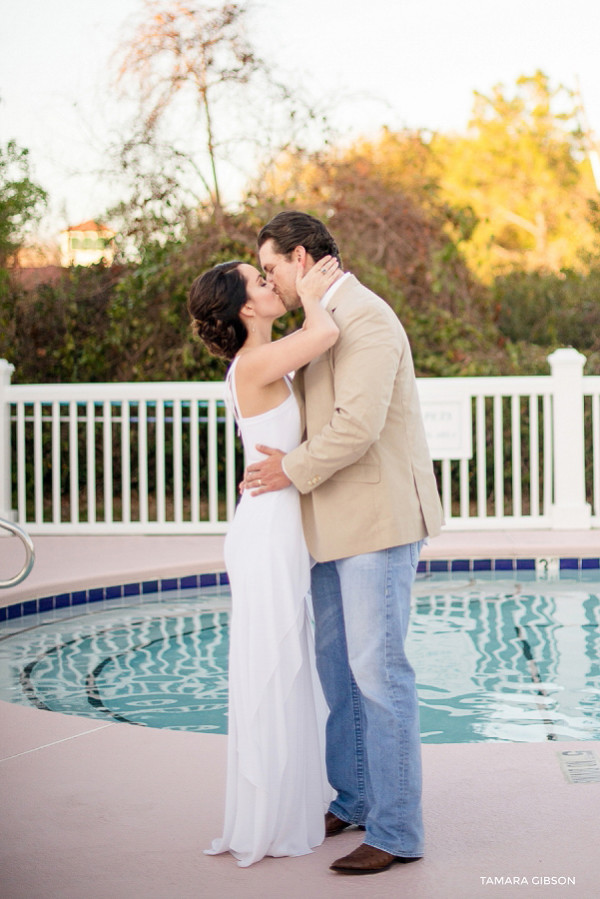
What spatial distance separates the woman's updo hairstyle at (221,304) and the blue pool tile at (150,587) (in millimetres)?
3820

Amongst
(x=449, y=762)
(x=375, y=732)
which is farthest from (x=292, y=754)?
(x=449, y=762)

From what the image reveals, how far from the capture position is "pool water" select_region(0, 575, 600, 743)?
3.88 m

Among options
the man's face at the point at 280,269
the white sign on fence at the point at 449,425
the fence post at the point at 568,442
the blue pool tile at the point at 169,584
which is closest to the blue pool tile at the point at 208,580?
the blue pool tile at the point at 169,584

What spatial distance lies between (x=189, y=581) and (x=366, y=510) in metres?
4.12

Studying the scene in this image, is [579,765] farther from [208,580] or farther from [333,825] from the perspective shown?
[208,580]

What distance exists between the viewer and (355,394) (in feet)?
7.35

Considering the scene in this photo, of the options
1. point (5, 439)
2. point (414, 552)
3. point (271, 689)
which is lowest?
point (271, 689)

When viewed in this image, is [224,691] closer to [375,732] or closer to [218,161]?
[375,732]

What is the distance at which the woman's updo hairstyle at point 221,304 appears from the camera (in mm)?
2457

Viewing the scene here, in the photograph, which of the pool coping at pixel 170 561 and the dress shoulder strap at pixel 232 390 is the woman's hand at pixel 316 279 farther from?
the pool coping at pixel 170 561

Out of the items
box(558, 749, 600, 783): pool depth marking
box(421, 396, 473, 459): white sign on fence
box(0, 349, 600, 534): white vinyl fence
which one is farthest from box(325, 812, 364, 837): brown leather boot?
box(421, 396, 473, 459): white sign on fence

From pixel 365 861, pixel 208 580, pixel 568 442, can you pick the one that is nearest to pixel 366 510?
pixel 365 861

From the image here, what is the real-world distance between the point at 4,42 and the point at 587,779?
34.1 ft

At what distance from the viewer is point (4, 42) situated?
11.1 m
